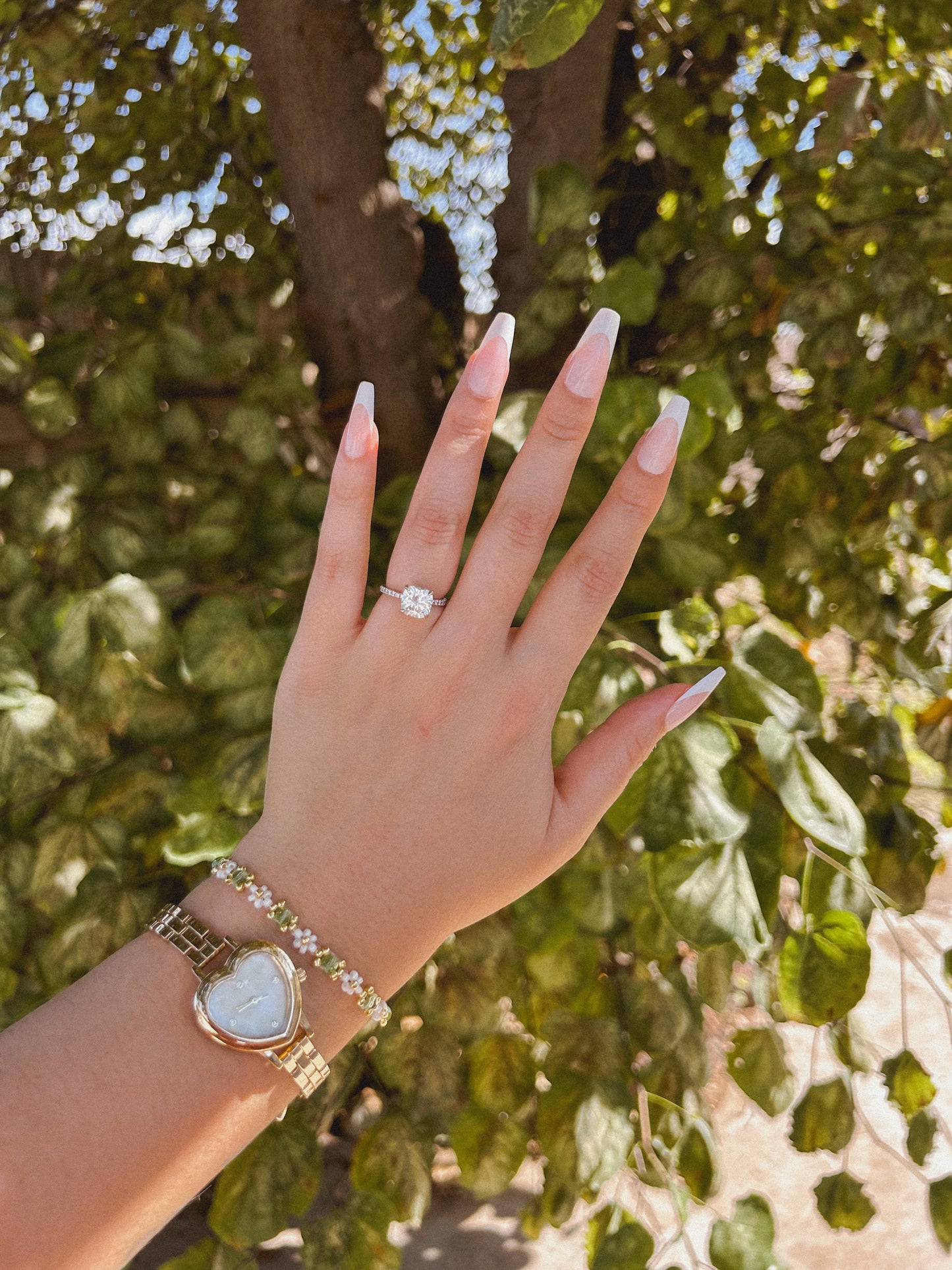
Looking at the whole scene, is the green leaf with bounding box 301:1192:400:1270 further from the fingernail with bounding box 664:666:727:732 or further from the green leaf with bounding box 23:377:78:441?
the green leaf with bounding box 23:377:78:441

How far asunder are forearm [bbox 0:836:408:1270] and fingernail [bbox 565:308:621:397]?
0.48 m

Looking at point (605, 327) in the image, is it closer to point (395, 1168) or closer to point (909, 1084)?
point (909, 1084)

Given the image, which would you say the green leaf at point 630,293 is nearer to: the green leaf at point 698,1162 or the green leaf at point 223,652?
the green leaf at point 223,652

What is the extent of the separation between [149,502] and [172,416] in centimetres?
11

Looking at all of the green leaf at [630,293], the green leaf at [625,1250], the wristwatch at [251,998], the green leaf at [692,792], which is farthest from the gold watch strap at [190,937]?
the green leaf at [630,293]

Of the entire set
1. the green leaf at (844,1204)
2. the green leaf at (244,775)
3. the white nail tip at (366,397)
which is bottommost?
the green leaf at (844,1204)

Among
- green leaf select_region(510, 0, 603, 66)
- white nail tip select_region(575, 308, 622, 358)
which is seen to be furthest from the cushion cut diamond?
green leaf select_region(510, 0, 603, 66)

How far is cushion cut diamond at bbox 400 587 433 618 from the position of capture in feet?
2.25

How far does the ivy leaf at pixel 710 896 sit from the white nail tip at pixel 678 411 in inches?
13.2

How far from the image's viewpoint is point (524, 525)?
681mm

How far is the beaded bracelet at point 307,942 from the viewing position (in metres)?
0.59

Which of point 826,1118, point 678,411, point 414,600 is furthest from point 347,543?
point 826,1118

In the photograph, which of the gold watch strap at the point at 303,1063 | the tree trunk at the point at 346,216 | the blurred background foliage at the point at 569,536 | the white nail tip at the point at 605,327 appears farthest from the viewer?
the tree trunk at the point at 346,216

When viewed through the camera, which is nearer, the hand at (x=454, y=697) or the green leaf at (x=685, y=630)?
the hand at (x=454, y=697)
